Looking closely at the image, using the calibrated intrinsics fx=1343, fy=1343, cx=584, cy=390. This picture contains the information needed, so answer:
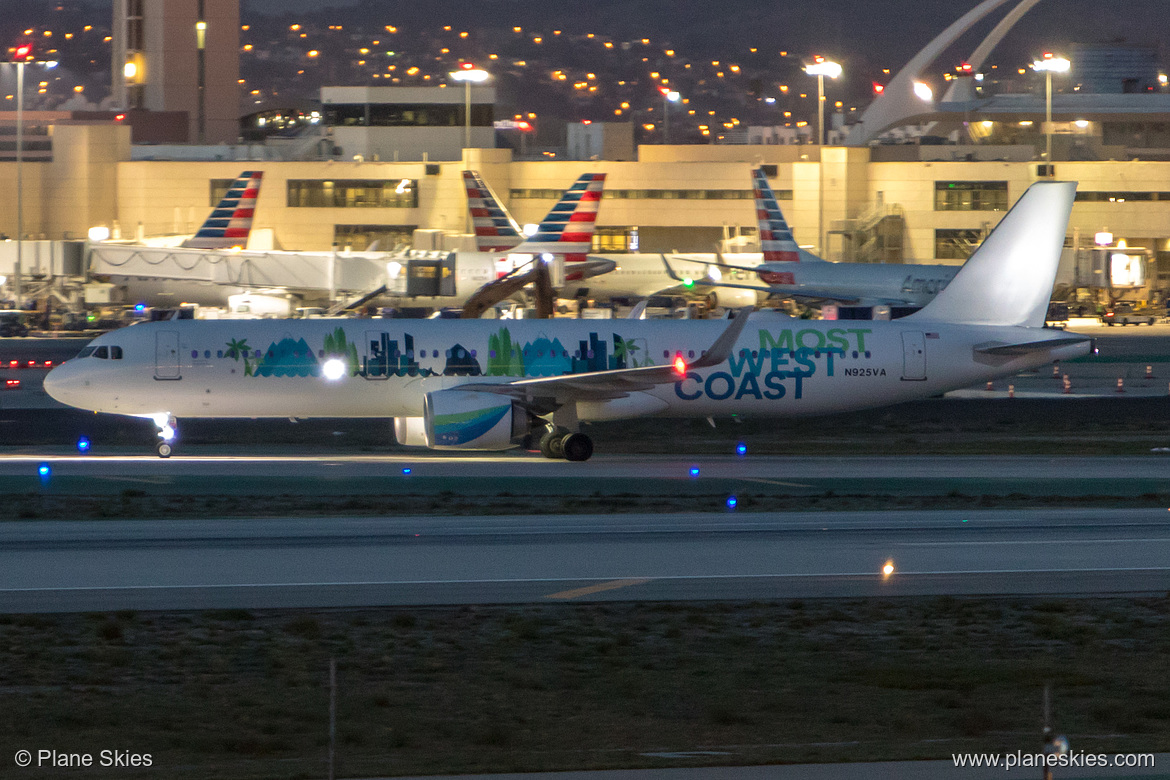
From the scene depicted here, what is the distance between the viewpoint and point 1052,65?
112625 millimetres

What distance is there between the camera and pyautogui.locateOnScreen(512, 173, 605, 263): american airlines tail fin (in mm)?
82438

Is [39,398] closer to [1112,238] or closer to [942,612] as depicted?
[942,612]

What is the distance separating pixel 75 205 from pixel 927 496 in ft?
303

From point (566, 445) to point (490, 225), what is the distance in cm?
5725

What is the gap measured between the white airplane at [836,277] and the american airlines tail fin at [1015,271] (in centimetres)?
3583

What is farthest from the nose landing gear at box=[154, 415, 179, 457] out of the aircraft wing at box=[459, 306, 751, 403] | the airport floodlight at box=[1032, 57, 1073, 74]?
the airport floodlight at box=[1032, 57, 1073, 74]

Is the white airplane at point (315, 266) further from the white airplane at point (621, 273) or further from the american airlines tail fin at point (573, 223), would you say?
the white airplane at point (621, 273)

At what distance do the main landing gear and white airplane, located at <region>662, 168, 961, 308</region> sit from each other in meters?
42.9

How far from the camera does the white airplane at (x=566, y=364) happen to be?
33938 millimetres

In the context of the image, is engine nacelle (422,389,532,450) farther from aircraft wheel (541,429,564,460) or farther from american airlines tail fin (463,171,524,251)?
american airlines tail fin (463,171,524,251)

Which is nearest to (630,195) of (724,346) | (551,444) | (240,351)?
(724,346)

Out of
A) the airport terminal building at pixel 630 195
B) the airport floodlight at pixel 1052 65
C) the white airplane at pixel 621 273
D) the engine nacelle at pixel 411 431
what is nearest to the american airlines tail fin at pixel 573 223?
the white airplane at pixel 621 273

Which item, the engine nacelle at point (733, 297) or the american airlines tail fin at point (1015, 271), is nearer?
the american airlines tail fin at point (1015, 271)

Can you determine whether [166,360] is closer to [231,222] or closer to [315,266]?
[315,266]
